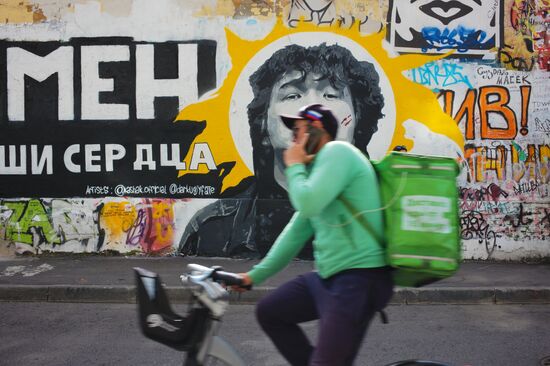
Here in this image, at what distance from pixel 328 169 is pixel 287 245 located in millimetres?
555

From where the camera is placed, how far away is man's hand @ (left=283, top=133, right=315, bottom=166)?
103 inches

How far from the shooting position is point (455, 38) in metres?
9.50

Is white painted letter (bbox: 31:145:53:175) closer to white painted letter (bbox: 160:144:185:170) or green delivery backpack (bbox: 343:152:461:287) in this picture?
white painted letter (bbox: 160:144:185:170)

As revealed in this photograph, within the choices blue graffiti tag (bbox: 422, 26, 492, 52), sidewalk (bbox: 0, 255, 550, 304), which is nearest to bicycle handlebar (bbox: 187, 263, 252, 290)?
sidewalk (bbox: 0, 255, 550, 304)

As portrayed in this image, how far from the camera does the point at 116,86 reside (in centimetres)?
975

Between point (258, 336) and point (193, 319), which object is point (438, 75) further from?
point (193, 319)

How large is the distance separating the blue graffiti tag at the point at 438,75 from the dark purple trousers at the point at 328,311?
731cm

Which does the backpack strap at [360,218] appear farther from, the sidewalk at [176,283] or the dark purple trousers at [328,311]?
the sidewalk at [176,283]

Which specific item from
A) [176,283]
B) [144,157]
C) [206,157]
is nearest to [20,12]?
[144,157]

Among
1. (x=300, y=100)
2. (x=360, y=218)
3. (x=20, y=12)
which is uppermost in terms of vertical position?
(x=20, y=12)

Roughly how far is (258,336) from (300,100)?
4.63 metres

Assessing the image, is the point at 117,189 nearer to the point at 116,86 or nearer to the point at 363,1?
the point at 116,86

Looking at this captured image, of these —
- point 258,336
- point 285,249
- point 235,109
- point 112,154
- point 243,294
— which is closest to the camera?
point 285,249

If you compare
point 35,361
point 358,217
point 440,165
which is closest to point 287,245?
point 358,217
